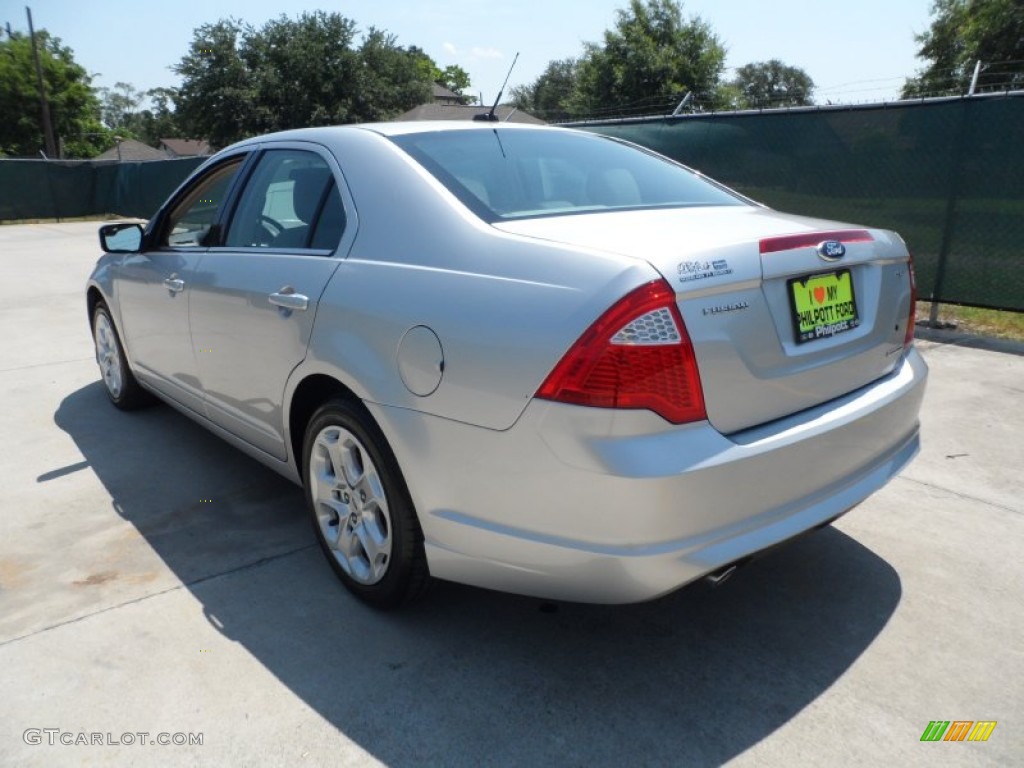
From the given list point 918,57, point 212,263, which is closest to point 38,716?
point 212,263

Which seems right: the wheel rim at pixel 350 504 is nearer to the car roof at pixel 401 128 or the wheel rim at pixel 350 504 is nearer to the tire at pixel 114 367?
the car roof at pixel 401 128

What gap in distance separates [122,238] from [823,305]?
3753 mm

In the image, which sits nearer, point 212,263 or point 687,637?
point 687,637

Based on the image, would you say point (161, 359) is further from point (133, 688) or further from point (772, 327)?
point (772, 327)

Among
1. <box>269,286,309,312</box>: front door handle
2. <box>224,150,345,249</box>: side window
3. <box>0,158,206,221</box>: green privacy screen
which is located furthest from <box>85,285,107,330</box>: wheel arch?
<box>0,158,206,221</box>: green privacy screen

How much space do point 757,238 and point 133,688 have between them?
7.28 ft

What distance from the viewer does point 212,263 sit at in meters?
3.45

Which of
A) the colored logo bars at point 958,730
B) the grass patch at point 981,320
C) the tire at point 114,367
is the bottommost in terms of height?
the grass patch at point 981,320

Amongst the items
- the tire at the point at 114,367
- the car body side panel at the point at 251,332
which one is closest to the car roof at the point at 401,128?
the car body side panel at the point at 251,332

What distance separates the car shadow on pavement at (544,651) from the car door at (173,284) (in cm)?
89

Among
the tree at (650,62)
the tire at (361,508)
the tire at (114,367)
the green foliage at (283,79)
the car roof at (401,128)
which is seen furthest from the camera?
the tree at (650,62)

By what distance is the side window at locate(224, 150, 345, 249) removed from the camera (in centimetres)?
287

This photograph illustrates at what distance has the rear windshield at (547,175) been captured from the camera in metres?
2.55

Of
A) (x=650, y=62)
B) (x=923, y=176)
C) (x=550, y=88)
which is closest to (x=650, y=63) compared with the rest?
(x=650, y=62)
